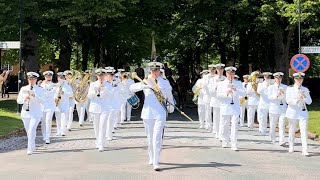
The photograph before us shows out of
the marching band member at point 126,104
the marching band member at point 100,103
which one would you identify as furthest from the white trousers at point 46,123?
the marching band member at point 126,104

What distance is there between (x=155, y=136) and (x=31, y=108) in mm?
4145

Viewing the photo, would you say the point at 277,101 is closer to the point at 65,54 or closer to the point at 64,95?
the point at 64,95

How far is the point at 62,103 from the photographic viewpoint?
1823 centimetres

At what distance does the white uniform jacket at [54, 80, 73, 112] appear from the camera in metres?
17.9

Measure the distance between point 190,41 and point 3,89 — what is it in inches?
668

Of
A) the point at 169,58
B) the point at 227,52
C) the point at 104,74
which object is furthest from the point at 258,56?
the point at 104,74

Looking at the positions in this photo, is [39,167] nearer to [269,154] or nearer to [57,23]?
[269,154]

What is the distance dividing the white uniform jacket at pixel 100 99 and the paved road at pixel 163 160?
104 centimetres

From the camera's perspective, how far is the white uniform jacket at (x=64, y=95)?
1795 cm

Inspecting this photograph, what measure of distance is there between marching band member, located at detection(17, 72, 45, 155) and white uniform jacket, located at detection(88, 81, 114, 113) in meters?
1.41

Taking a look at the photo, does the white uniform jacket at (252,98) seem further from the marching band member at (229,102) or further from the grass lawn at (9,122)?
the grass lawn at (9,122)

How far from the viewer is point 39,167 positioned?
38.1ft

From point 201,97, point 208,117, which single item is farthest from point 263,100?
point 201,97

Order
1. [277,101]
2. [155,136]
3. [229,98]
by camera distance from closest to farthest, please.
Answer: [155,136]
[229,98]
[277,101]
